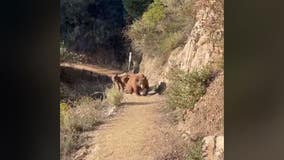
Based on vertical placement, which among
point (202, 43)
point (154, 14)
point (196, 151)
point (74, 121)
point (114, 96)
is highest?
point (154, 14)

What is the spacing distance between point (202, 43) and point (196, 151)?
555 mm

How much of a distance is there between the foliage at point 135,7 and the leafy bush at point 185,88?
349 millimetres

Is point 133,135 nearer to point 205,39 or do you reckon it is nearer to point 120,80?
point 120,80

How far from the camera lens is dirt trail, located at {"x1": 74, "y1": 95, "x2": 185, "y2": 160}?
8.34 feet

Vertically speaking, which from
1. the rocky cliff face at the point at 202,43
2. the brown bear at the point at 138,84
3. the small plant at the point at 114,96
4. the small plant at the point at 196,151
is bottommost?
the small plant at the point at 196,151

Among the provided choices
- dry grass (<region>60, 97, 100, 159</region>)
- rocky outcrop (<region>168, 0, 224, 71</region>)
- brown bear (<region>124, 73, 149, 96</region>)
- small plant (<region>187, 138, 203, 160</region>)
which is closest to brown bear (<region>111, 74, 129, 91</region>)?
brown bear (<region>124, 73, 149, 96</region>)

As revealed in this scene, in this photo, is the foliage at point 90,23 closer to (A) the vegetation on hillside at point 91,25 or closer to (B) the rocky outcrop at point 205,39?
(A) the vegetation on hillside at point 91,25

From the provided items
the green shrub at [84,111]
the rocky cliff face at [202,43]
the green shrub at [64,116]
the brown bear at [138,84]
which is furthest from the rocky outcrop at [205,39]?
the green shrub at [64,116]

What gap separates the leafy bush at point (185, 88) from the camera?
99.3 inches

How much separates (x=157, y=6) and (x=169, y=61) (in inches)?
11.4

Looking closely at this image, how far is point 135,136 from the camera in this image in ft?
8.37

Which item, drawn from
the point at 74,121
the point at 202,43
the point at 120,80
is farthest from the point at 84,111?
the point at 202,43
